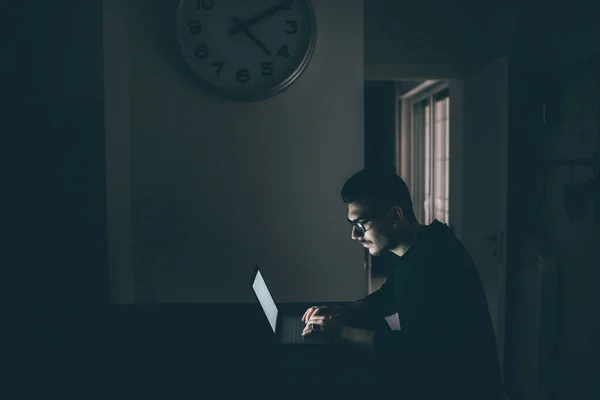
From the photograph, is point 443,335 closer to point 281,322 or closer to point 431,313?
point 431,313

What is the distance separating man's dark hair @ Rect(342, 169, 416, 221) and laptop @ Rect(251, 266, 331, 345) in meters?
0.39

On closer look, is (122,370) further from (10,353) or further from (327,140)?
(327,140)

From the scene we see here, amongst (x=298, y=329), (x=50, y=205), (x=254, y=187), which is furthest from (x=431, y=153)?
(x=50, y=205)

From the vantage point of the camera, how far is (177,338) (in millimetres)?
1577

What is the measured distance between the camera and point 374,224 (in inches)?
63.4

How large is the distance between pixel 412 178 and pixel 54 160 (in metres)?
5.04

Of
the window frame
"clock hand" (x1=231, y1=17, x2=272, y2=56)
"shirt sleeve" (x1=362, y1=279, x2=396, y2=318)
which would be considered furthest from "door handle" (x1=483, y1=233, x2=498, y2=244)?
the window frame

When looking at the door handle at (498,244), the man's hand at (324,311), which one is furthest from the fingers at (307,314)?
the door handle at (498,244)

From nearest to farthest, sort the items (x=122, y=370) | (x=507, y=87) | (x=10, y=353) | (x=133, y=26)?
(x=10, y=353) < (x=122, y=370) < (x=133, y=26) < (x=507, y=87)

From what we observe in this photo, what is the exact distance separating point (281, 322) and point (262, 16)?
43.3 inches

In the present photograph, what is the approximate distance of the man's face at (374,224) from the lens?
1600mm

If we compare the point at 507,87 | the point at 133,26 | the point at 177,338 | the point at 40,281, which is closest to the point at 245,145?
the point at 133,26

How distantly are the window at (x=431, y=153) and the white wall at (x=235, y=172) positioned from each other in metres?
2.50

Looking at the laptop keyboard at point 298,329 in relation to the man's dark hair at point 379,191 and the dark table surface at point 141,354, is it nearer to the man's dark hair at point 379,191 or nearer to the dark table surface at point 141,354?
the dark table surface at point 141,354
